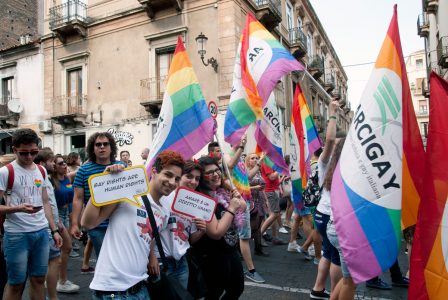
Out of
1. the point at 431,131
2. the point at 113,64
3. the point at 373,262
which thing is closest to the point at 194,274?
the point at 373,262

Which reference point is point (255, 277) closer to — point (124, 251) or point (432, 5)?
point (124, 251)

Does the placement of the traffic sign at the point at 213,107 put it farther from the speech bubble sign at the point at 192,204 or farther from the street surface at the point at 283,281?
the speech bubble sign at the point at 192,204

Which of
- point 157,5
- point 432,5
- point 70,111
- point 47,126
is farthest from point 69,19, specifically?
point 432,5

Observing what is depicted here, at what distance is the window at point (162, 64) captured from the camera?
1425 centimetres

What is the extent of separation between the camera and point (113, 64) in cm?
1538

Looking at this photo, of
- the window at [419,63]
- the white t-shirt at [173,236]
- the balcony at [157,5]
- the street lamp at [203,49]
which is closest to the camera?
the white t-shirt at [173,236]

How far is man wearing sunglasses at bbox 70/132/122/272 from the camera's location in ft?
11.1

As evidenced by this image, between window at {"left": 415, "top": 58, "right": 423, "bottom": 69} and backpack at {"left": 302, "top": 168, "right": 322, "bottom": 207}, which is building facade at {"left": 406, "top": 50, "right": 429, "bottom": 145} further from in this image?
backpack at {"left": 302, "top": 168, "right": 322, "bottom": 207}

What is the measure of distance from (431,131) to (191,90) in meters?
2.69

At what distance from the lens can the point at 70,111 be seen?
16.2 meters

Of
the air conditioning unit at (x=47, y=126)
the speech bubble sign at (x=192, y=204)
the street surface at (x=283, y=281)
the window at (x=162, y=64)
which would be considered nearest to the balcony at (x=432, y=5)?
the window at (x=162, y=64)

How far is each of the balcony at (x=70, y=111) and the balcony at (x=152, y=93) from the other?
3011mm

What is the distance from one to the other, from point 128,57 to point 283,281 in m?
12.3

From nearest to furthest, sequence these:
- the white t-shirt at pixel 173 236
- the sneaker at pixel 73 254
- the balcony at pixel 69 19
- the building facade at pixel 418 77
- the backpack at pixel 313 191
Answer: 1. the white t-shirt at pixel 173 236
2. the backpack at pixel 313 191
3. the sneaker at pixel 73 254
4. the balcony at pixel 69 19
5. the building facade at pixel 418 77
